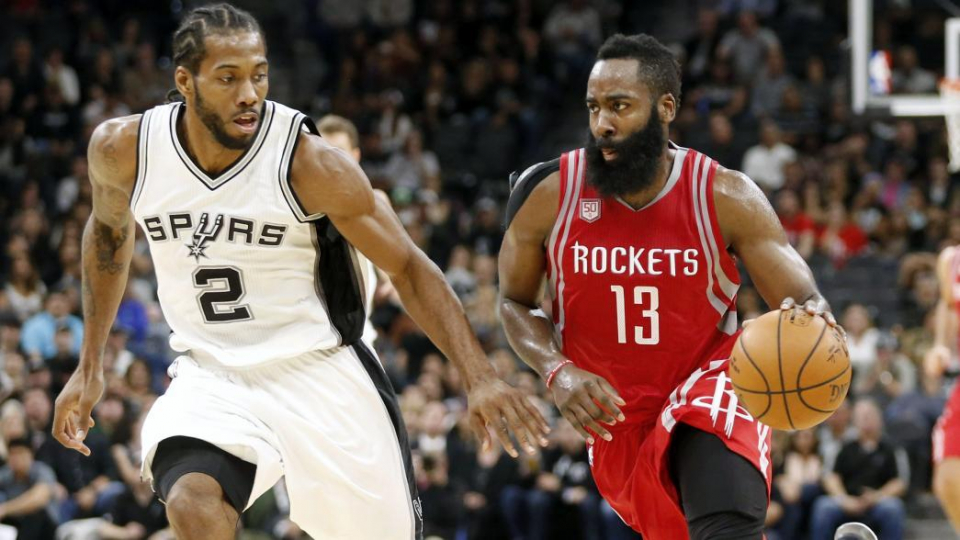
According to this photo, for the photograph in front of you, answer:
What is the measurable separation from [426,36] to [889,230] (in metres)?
7.17

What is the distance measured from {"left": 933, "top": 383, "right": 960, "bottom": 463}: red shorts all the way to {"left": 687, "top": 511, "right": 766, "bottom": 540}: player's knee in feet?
7.58

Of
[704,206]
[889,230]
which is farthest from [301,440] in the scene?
[889,230]

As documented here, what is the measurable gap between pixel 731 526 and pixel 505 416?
0.86m

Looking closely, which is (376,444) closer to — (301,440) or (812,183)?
(301,440)

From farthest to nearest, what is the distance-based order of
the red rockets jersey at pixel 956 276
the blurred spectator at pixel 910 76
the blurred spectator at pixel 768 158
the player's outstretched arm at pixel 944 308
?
the blurred spectator at pixel 768 158 < the blurred spectator at pixel 910 76 < the player's outstretched arm at pixel 944 308 < the red rockets jersey at pixel 956 276

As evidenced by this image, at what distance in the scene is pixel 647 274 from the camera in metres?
4.96

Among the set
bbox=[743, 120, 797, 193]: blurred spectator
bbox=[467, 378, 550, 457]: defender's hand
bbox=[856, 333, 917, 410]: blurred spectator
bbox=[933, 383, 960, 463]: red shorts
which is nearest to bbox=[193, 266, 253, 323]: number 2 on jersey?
bbox=[467, 378, 550, 457]: defender's hand

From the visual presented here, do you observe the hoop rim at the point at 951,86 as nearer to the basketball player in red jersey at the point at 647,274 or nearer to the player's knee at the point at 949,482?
the player's knee at the point at 949,482

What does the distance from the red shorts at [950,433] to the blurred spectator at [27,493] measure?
7028 millimetres

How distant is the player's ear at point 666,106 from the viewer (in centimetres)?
503

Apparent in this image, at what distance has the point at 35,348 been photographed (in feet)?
41.9

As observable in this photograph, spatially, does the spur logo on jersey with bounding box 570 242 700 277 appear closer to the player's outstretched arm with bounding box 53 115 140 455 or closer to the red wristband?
the red wristband

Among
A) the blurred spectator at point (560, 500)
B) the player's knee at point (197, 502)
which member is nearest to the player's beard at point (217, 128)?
the player's knee at point (197, 502)

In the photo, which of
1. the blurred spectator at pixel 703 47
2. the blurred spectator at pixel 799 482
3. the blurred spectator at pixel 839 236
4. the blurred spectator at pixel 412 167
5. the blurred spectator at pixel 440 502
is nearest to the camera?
the blurred spectator at pixel 799 482
